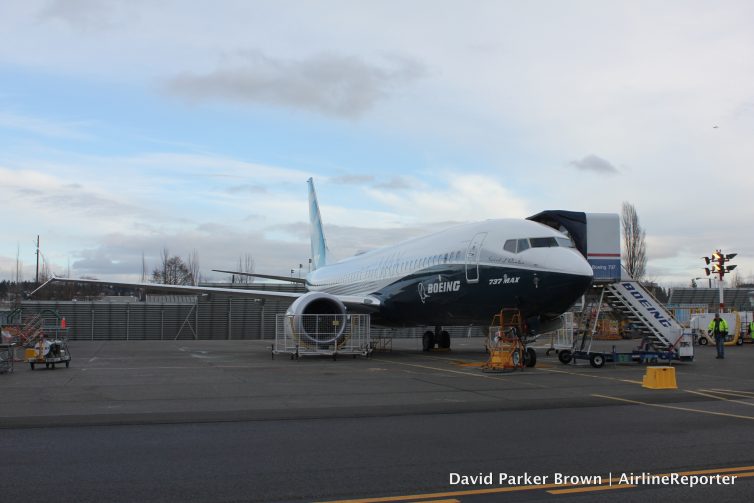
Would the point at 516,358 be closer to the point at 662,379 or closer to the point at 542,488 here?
the point at 662,379

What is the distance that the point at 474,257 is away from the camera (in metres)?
18.6

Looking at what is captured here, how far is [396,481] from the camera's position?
592 cm

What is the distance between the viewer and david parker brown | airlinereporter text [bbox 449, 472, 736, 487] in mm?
5891

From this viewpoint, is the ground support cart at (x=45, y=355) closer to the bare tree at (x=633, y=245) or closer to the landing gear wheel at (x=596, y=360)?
the landing gear wheel at (x=596, y=360)

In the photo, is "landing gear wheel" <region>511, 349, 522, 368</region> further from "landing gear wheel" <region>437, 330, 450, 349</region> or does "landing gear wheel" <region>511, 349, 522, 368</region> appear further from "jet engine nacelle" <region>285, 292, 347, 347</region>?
"landing gear wheel" <region>437, 330, 450, 349</region>

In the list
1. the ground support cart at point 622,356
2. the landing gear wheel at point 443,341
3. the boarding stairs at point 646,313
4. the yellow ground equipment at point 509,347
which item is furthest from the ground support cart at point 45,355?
the boarding stairs at point 646,313

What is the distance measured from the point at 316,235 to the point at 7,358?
915 inches

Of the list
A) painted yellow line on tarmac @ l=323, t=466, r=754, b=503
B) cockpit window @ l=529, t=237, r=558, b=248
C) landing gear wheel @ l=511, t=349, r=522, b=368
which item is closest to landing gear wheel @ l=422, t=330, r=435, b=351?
landing gear wheel @ l=511, t=349, r=522, b=368

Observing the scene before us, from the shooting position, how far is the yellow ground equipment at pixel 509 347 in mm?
16906

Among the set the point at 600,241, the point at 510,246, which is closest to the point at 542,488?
the point at 510,246

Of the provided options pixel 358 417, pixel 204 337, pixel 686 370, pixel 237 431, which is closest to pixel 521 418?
pixel 358 417

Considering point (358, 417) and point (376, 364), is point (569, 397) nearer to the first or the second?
point (358, 417)

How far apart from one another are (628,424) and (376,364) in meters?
11.2

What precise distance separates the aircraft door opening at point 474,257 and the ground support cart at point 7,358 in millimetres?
12000
